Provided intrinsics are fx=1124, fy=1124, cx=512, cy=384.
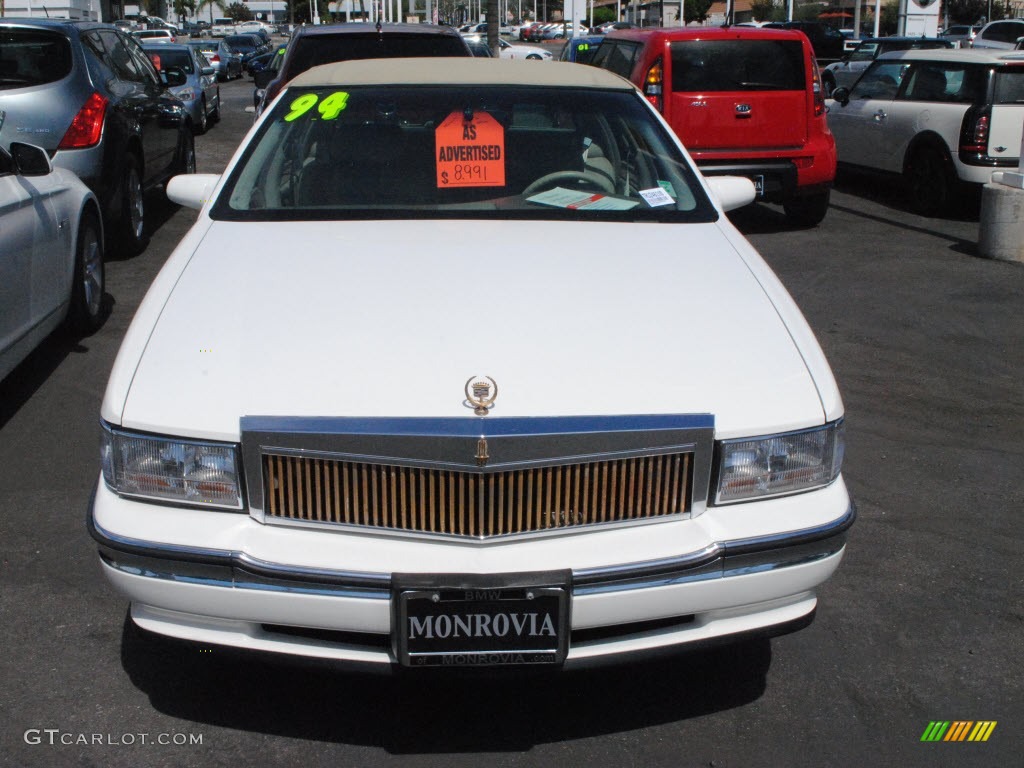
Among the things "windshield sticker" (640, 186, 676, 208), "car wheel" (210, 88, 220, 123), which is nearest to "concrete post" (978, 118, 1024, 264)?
"windshield sticker" (640, 186, 676, 208)

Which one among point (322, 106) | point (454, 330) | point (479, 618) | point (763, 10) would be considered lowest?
point (479, 618)

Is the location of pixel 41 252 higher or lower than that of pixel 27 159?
lower

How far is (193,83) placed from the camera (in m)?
16.3

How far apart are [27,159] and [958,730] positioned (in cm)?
443

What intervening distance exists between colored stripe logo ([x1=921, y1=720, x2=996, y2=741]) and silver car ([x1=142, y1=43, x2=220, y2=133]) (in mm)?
14479

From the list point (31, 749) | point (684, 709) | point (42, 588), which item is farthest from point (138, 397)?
point (684, 709)

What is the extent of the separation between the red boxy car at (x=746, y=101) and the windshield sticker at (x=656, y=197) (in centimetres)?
557

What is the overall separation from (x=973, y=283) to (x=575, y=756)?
6.35 metres

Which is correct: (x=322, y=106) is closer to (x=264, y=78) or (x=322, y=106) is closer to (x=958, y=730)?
(x=958, y=730)

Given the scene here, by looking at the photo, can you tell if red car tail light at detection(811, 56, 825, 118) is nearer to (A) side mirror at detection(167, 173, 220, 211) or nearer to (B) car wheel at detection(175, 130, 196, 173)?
(B) car wheel at detection(175, 130, 196, 173)

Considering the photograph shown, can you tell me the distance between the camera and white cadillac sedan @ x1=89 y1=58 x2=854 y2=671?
253cm

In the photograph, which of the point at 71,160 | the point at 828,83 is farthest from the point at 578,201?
the point at 828,83

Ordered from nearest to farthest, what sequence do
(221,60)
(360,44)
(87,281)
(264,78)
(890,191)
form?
1. (87,281)
2. (360,44)
3. (264,78)
4. (890,191)
5. (221,60)

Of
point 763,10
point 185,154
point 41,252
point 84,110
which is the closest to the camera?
point 41,252
